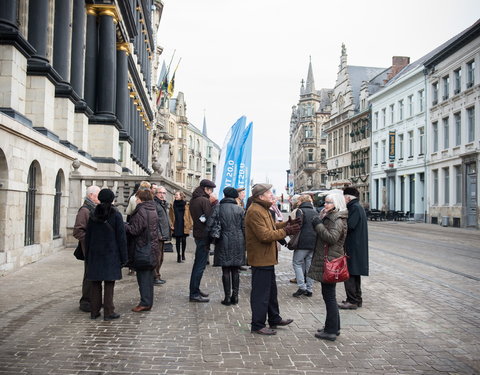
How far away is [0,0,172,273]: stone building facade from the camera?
32.4 feet

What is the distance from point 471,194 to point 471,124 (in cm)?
444

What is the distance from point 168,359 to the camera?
193 inches

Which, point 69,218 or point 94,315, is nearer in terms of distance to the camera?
point 94,315

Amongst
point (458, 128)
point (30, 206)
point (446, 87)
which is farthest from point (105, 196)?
point (446, 87)

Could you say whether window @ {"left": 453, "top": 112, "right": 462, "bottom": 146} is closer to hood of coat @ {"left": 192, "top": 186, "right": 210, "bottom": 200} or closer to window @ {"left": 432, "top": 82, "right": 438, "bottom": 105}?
window @ {"left": 432, "top": 82, "right": 438, "bottom": 105}

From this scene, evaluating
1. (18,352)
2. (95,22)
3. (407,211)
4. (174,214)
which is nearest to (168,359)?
(18,352)

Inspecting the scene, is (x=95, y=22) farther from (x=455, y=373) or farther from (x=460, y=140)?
(x=460, y=140)

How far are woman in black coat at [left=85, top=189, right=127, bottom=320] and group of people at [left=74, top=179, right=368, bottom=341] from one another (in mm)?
12

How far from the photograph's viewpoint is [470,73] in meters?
31.6

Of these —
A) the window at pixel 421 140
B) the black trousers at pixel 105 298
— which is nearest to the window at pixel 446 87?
the window at pixel 421 140

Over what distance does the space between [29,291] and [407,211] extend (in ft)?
124

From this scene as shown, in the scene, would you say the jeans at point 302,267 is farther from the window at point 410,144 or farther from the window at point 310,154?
the window at point 310,154

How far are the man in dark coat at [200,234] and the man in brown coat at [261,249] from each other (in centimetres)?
181

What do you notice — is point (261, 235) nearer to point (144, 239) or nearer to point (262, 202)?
point (262, 202)
